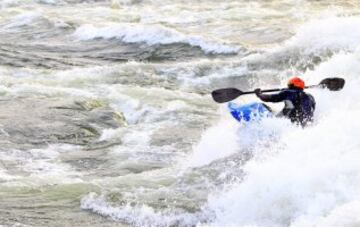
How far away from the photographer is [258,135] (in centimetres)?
955

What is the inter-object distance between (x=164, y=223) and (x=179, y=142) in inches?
131

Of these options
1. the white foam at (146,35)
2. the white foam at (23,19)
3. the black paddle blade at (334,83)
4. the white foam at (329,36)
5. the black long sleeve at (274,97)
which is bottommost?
the black long sleeve at (274,97)

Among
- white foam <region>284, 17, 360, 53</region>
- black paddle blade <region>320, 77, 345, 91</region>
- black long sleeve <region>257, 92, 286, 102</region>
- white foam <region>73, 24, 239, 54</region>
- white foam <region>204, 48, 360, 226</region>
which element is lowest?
white foam <region>204, 48, 360, 226</region>

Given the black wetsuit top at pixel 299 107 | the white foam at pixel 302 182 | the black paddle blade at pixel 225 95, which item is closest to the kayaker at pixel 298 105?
the black wetsuit top at pixel 299 107

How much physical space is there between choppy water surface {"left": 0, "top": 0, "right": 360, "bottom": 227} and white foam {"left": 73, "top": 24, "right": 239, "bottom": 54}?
2.0 inches

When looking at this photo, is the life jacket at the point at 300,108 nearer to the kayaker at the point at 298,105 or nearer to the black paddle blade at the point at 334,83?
the kayaker at the point at 298,105

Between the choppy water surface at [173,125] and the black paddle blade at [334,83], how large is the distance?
0.53m

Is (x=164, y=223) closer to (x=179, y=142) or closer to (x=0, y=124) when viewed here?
(x=179, y=142)

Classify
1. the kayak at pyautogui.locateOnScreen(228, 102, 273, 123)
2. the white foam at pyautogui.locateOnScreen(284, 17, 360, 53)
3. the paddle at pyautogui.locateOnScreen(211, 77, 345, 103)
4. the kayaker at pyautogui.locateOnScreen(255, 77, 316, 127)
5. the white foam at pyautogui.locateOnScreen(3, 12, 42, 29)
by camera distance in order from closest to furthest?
the kayaker at pyautogui.locateOnScreen(255, 77, 316, 127) < the kayak at pyautogui.locateOnScreen(228, 102, 273, 123) < the paddle at pyautogui.locateOnScreen(211, 77, 345, 103) < the white foam at pyautogui.locateOnScreen(284, 17, 360, 53) < the white foam at pyautogui.locateOnScreen(3, 12, 42, 29)

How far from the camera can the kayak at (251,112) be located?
31.6 feet

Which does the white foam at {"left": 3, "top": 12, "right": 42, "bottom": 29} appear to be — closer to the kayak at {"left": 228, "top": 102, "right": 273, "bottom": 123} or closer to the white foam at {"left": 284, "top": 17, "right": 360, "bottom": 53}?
the white foam at {"left": 284, "top": 17, "right": 360, "bottom": 53}

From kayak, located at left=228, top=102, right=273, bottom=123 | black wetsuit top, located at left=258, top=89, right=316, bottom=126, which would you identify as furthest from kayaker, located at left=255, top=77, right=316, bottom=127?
kayak, located at left=228, top=102, right=273, bottom=123

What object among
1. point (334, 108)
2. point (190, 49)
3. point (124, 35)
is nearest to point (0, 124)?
point (334, 108)

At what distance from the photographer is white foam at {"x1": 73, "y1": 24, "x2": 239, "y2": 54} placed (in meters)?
17.2
